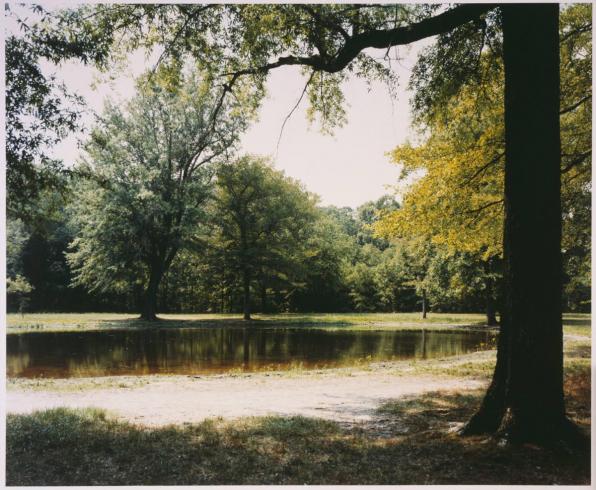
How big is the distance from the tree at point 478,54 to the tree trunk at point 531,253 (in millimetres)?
10

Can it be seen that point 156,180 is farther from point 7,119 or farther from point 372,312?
point 7,119

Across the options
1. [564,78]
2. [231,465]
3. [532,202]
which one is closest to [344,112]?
[564,78]

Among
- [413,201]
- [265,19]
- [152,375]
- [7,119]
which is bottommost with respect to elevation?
[152,375]

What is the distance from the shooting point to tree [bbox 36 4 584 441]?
468cm

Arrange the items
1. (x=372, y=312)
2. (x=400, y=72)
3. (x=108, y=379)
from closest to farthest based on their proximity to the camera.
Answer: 1. (x=400, y=72)
2. (x=108, y=379)
3. (x=372, y=312)

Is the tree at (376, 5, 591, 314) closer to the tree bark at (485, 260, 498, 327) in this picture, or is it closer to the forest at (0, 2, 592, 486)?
the forest at (0, 2, 592, 486)

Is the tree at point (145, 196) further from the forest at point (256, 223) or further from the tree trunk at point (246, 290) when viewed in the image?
the tree trunk at point (246, 290)

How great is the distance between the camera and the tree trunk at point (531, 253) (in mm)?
4645

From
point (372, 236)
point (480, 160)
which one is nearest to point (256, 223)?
point (372, 236)

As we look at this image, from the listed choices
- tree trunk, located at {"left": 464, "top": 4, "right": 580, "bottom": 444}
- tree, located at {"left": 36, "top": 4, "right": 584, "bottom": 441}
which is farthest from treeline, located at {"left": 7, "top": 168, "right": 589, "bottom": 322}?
tree trunk, located at {"left": 464, "top": 4, "right": 580, "bottom": 444}

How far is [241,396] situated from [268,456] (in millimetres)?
2671

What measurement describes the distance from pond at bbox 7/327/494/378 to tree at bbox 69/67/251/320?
438 centimetres

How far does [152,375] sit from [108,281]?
1302cm

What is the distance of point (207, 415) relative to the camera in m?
6.04
